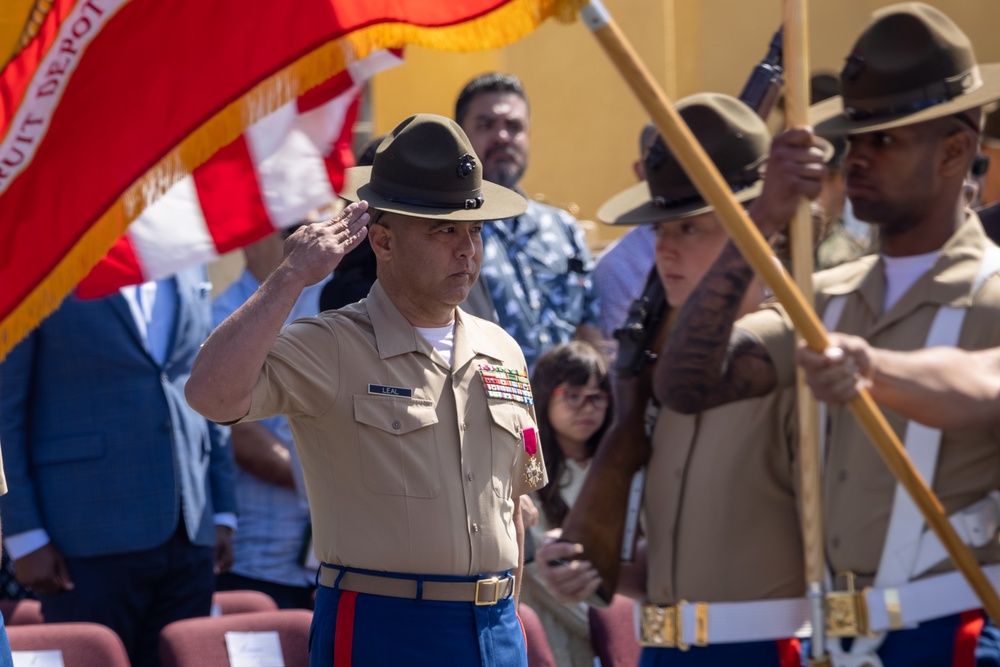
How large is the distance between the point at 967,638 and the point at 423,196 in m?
1.52

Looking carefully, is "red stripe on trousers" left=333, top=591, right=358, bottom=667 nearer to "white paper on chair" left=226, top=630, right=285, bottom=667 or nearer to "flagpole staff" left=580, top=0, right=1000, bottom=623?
"flagpole staff" left=580, top=0, right=1000, bottom=623

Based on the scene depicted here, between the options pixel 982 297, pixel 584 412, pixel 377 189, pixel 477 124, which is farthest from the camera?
pixel 477 124

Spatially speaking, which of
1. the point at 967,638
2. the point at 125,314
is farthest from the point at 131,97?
the point at 967,638

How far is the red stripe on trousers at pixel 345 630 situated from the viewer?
3324 millimetres

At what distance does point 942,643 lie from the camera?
10.3 feet

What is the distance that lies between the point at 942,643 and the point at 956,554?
0.26 m

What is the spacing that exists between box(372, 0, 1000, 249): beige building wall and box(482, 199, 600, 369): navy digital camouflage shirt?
326 centimetres

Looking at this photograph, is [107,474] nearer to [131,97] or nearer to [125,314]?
[125,314]

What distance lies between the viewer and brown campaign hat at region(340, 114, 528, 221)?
11.4ft

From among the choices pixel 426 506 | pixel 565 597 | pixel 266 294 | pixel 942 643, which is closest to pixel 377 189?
pixel 266 294

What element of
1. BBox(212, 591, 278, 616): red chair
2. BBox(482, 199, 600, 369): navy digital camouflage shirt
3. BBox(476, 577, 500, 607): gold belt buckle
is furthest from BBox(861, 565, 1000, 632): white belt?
BBox(212, 591, 278, 616): red chair

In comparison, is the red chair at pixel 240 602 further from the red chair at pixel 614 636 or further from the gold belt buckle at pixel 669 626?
the gold belt buckle at pixel 669 626

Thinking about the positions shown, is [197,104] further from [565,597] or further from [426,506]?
[565,597]

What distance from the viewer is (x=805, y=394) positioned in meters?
3.30
